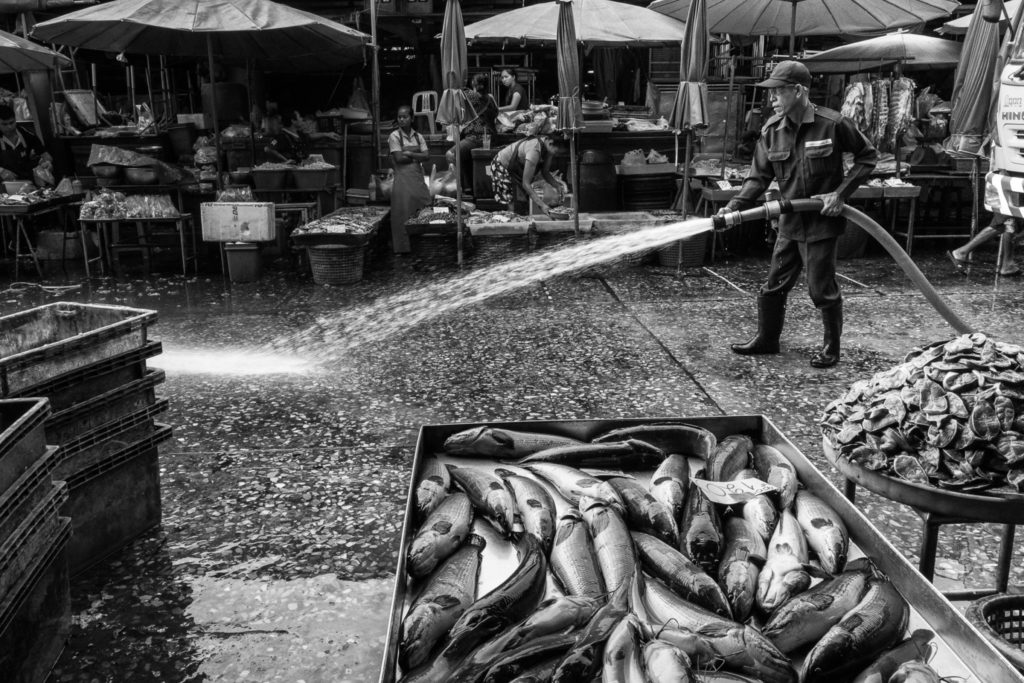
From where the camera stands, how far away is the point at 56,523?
3221 mm

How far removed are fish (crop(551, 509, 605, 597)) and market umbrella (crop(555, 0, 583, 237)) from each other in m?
7.69

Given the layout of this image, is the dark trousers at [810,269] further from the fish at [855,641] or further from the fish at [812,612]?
the fish at [855,641]

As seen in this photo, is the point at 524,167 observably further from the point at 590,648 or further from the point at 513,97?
the point at 590,648

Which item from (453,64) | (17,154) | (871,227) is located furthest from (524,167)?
(17,154)

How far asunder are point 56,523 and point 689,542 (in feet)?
7.58

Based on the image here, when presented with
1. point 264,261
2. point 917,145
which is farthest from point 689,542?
point 917,145

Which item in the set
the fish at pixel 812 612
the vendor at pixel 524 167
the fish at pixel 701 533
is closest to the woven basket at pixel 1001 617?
the fish at pixel 812 612

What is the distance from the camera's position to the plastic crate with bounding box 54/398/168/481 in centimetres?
369

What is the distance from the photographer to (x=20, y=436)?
295 cm

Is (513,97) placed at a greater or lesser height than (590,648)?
greater

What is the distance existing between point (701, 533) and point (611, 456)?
699mm

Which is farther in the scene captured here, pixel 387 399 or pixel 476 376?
pixel 476 376

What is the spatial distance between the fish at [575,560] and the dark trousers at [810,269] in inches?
165

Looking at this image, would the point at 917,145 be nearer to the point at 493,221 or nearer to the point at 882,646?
the point at 493,221
